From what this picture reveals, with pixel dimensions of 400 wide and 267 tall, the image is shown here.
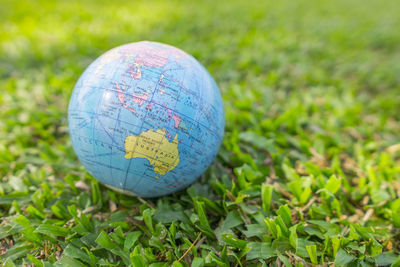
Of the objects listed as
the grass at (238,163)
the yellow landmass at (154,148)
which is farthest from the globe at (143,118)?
the grass at (238,163)

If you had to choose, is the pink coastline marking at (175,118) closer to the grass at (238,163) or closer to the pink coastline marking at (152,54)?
the pink coastline marking at (152,54)

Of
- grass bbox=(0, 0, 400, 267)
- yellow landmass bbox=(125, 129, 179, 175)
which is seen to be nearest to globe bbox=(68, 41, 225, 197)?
yellow landmass bbox=(125, 129, 179, 175)

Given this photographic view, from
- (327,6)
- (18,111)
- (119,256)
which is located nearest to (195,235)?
(119,256)

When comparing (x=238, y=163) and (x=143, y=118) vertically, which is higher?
(x=143, y=118)

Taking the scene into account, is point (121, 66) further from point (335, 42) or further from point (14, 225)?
point (335, 42)

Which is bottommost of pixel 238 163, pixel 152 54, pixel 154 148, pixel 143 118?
pixel 238 163

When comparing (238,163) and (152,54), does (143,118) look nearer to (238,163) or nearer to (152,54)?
(152,54)

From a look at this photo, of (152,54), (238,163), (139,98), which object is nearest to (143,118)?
(139,98)
